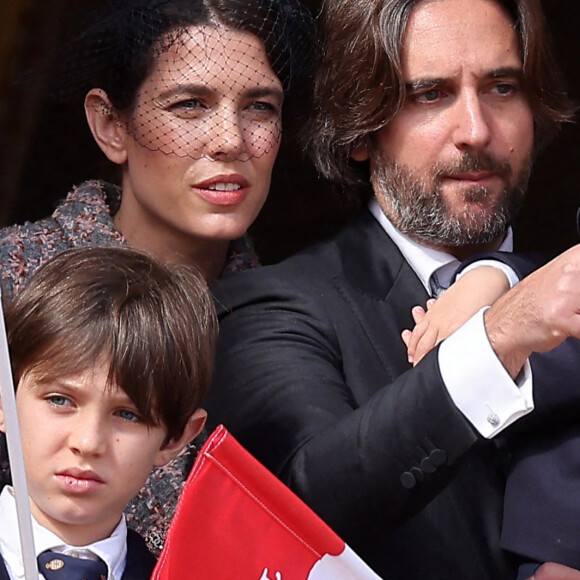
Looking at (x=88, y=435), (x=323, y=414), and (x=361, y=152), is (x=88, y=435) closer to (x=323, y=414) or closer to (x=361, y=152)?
(x=323, y=414)

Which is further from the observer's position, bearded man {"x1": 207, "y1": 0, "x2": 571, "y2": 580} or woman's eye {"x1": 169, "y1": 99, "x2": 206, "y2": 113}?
woman's eye {"x1": 169, "y1": 99, "x2": 206, "y2": 113}

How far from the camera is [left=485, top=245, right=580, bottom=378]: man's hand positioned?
2025 millimetres

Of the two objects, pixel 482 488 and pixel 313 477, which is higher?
pixel 313 477

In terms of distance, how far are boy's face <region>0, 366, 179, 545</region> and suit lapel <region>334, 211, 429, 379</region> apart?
563 mm

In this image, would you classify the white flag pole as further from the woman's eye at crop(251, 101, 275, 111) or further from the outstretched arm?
the woman's eye at crop(251, 101, 275, 111)

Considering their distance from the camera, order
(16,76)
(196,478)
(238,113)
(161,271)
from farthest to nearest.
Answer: (16,76)
(238,113)
(161,271)
(196,478)

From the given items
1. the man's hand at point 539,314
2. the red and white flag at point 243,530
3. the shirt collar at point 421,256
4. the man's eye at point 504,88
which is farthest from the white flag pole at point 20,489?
the man's eye at point 504,88

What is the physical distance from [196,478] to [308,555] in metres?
0.19

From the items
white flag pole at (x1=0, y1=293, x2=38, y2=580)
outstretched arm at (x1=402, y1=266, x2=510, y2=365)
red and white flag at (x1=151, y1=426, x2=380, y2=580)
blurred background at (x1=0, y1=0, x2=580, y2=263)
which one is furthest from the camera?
blurred background at (x1=0, y1=0, x2=580, y2=263)

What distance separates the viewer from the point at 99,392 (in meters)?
1.99

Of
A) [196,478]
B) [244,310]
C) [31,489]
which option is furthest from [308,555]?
[244,310]

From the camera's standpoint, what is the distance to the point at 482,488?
7.71ft

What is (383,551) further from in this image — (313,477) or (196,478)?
(196,478)

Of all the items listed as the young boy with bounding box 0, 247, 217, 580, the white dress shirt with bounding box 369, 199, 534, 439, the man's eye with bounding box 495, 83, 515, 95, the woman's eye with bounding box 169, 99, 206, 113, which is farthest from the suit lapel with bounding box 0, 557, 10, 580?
the man's eye with bounding box 495, 83, 515, 95
